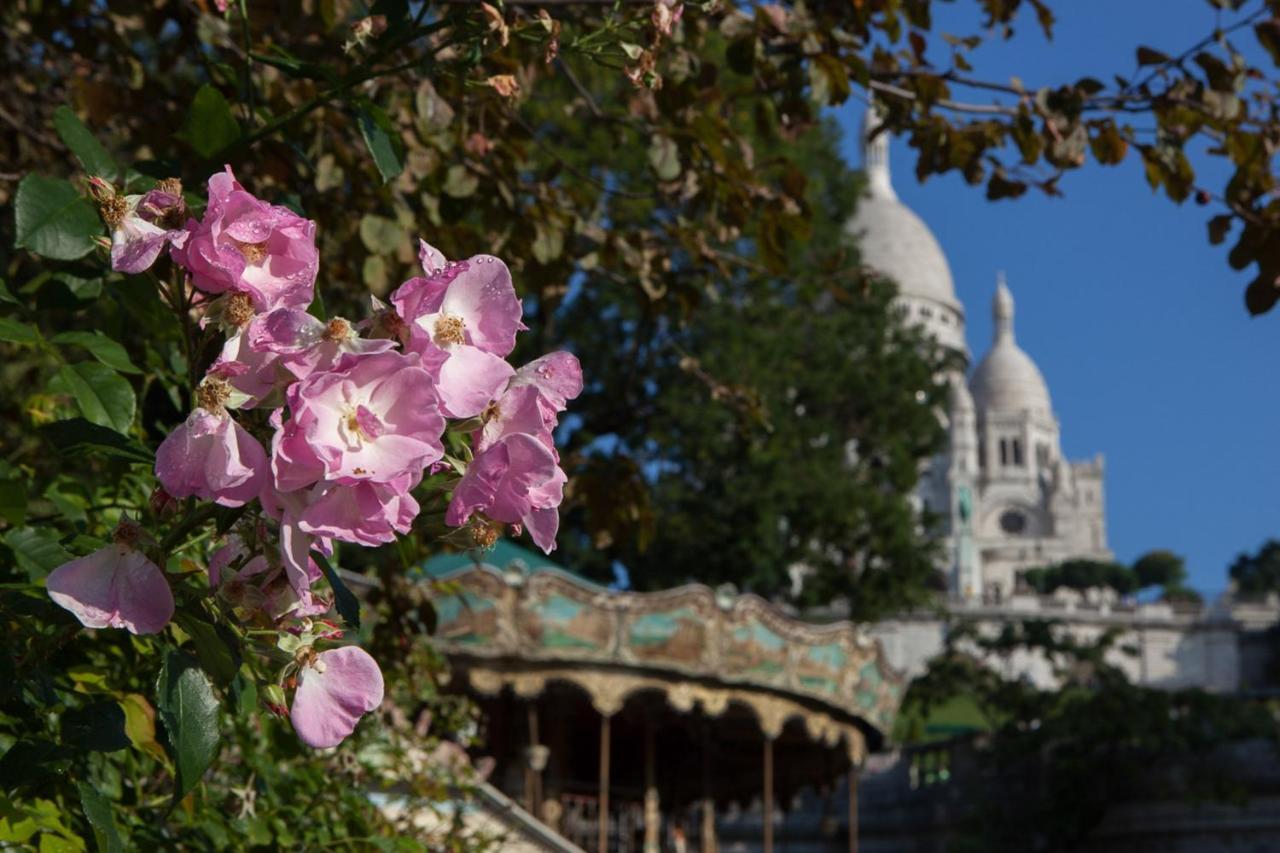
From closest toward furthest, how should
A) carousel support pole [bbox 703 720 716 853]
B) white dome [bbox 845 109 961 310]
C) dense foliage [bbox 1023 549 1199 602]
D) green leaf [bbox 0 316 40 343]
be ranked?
green leaf [bbox 0 316 40 343]
carousel support pole [bbox 703 720 716 853]
white dome [bbox 845 109 961 310]
dense foliage [bbox 1023 549 1199 602]

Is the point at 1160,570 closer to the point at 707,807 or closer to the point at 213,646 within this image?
the point at 707,807

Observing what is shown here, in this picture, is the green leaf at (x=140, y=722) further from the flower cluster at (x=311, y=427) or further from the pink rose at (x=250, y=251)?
the pink rose at (x=250, y=251)

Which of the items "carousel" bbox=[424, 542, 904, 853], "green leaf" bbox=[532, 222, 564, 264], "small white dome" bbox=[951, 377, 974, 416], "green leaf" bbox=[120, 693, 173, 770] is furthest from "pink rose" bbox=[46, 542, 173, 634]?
"small white dome" bbox=[951, 377, 974, 416]

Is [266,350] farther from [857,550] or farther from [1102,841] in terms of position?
[1102,841]

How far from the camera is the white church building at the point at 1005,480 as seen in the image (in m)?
105

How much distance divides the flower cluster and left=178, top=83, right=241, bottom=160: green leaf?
647mm

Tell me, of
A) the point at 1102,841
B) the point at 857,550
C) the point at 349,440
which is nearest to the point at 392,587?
the point at 349,440

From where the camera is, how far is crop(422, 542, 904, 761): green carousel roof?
15500 mm

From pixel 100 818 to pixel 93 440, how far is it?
1.55ft

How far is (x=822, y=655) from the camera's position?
1792 centimetres

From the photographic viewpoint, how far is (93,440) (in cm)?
221

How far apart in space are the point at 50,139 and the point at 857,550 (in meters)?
21.2

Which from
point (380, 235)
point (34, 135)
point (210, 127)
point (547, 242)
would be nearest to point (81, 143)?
point (210, 127)

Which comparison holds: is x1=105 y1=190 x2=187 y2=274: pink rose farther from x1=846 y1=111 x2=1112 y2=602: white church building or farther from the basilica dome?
x1=846 y1=111 x2=1112 y2=602: white church building
